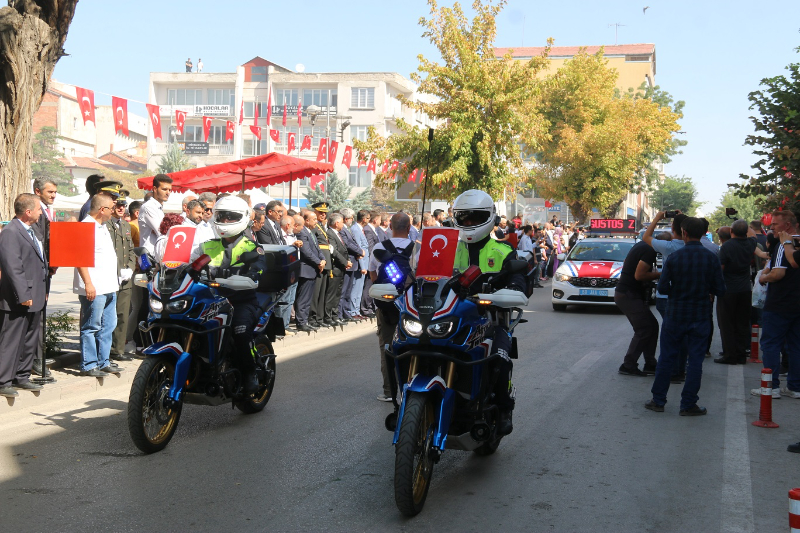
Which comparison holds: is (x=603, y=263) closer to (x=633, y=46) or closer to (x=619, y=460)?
(x=619, y=460)

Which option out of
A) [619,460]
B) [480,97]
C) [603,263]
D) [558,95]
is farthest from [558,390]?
[558,95]

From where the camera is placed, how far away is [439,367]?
5.30m

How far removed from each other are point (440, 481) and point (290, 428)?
193cm

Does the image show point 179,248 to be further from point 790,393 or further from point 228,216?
point 790,393

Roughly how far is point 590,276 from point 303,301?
733cm

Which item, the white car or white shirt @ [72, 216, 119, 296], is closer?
white shirt @ [72, 216, 119, 296]

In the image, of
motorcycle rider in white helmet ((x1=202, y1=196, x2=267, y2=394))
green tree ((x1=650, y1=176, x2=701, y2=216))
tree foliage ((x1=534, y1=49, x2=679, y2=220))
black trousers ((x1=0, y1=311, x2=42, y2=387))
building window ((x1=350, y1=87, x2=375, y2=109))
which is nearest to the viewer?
motorcycle rider in white helmet ((x1=202, y1=196, x2=267, y2=394))

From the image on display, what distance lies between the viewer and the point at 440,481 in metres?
5.77

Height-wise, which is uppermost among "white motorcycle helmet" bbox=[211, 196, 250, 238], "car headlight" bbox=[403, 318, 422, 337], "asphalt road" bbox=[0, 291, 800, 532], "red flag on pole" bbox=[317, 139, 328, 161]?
"red flag on pole" bbox=[317, 139, 328, 161]

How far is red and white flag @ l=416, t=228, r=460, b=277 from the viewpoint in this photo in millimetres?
5430

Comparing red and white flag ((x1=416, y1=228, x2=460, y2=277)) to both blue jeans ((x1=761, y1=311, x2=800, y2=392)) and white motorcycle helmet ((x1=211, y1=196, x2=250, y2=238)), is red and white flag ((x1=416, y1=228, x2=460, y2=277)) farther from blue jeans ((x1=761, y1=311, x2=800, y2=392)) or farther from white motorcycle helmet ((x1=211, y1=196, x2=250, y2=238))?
blue jeans ((x1=761, y1=311, x2=800, y2=392))

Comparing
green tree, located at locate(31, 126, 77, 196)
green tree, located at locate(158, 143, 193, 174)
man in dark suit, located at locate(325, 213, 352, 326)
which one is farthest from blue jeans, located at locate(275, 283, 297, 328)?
green tree, located at locate(31, 126, 77, 196)

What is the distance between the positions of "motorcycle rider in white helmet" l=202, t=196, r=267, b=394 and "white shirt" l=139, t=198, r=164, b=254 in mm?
3672

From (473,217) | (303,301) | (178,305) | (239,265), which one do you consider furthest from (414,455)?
(303,301)
